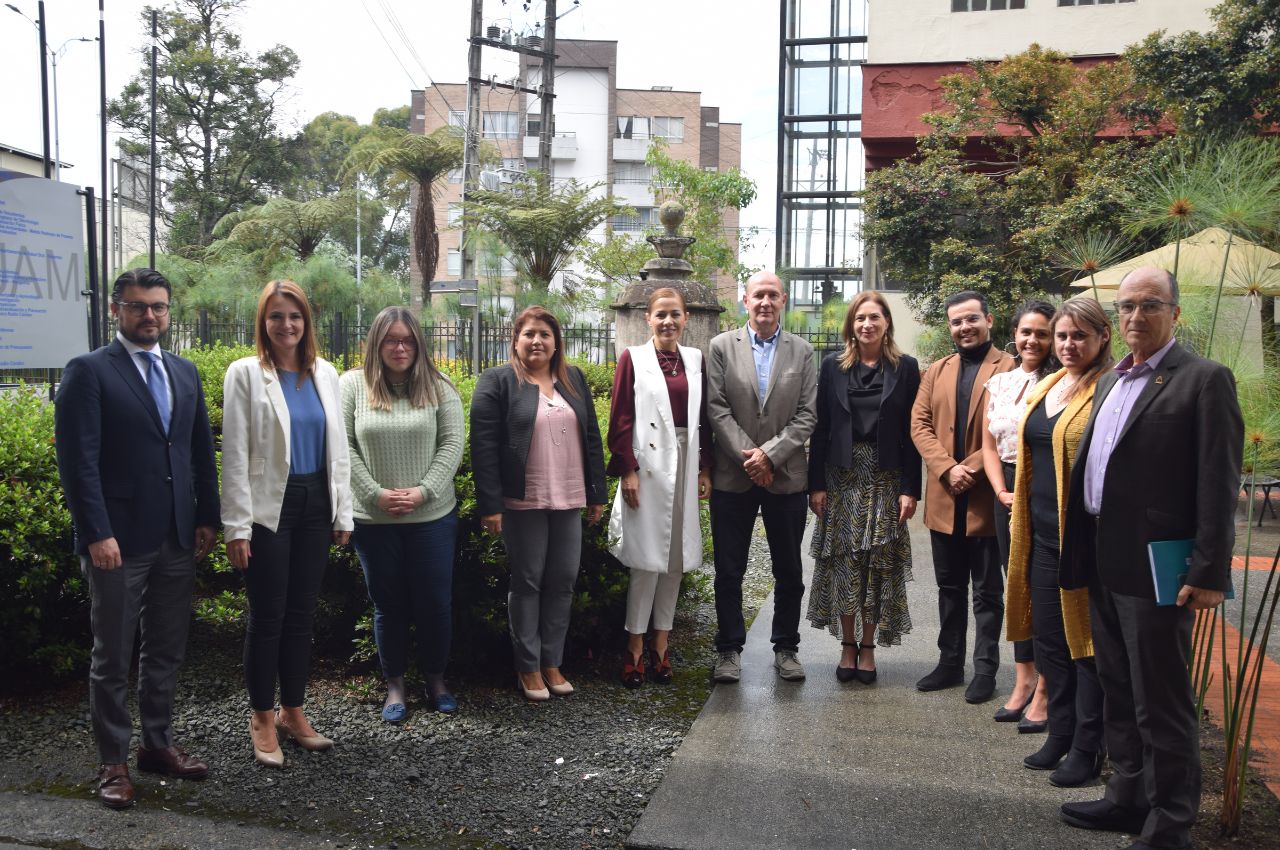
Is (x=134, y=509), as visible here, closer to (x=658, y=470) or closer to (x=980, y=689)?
(x=658, y=470)

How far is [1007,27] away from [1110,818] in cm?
2569

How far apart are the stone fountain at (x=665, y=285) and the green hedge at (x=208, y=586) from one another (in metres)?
4.79

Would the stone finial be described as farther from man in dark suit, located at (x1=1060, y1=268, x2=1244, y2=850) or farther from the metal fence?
man in dark suit, located at (x1=1060, y1=268, x2=1244, y2=850)

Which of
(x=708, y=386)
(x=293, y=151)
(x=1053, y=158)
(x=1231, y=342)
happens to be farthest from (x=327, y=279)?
(x=1231, y=342)

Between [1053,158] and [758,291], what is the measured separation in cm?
1685

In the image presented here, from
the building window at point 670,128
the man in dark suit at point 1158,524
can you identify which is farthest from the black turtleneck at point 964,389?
the building window at point 670,128

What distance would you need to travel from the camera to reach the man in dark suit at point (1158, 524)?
3.28 meters

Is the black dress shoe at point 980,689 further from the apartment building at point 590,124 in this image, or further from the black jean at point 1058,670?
the apartment building at point 590,124

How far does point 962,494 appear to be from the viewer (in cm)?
513

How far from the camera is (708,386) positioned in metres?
5.39

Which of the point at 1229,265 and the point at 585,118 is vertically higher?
the point at 585,118

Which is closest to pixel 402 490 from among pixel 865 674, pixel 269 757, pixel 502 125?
pixel 269 757

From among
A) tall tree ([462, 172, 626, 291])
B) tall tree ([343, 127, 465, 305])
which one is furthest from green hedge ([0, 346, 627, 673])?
tall tree ([343, 127, 465, 305])

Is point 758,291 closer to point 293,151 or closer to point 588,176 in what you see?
point 293,151
